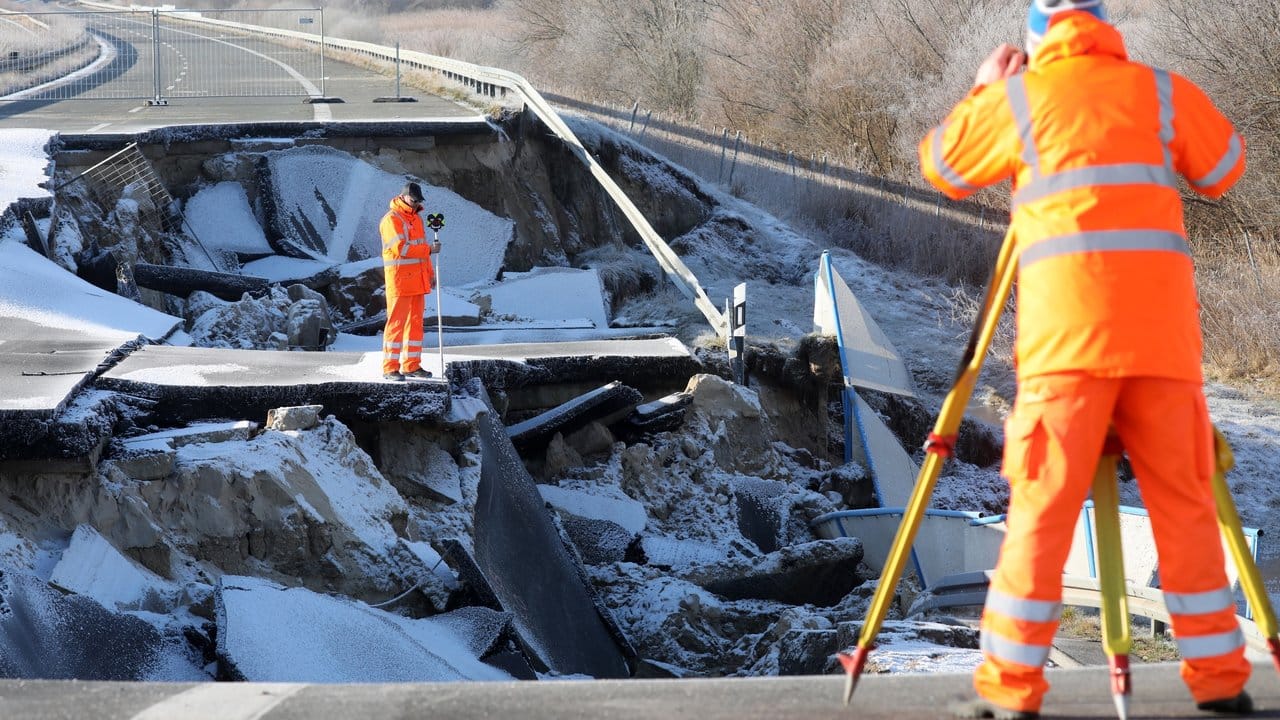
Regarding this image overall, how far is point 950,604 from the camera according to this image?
8.17 meters

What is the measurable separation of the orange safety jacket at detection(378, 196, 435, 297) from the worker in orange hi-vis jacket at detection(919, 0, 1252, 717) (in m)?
6.03

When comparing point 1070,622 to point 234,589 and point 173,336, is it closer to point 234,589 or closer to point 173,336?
point 234,589

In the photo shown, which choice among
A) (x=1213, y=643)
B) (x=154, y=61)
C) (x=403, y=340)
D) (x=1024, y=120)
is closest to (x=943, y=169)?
(x=1024, y=120)

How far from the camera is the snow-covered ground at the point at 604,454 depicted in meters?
6.10

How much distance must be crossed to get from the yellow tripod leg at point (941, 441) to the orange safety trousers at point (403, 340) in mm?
5482

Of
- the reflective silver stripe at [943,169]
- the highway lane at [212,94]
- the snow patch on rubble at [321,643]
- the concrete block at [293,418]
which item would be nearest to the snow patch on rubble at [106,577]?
the snow patch on rubble at [321,643]

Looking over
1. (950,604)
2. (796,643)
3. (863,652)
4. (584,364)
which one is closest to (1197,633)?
(863,652)

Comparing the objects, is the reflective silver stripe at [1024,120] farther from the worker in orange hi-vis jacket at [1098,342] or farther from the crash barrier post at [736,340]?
the crash barrier post at [736,340]

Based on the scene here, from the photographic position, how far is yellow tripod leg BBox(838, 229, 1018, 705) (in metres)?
3.57

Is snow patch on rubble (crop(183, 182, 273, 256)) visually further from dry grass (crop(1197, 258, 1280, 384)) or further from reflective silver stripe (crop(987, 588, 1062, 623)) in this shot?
reflective silver stripe (crop(987, 588, 1062, 623))

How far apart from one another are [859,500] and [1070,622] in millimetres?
3618

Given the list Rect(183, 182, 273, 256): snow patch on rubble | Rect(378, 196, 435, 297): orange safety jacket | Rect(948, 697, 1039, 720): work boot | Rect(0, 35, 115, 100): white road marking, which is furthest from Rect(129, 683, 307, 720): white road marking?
Rect(0, 35, 115, 100): white road marking

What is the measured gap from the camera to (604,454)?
1009cm

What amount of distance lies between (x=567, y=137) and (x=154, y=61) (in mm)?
10676
